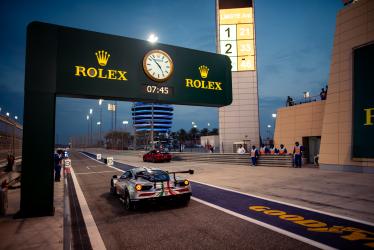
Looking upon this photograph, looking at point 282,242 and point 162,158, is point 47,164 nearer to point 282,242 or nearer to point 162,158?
point 282,242

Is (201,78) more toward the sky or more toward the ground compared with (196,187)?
more toward the sky

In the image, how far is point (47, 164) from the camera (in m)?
6.96

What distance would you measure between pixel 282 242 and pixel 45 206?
6146 mm

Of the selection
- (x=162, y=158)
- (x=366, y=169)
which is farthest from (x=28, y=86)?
(x=162, y=158)

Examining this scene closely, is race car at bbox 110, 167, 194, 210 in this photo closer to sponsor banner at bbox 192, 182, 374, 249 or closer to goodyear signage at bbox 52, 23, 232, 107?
sponsor banner at bbox 192, 182, 374, 249

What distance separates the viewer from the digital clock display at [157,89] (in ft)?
27.4

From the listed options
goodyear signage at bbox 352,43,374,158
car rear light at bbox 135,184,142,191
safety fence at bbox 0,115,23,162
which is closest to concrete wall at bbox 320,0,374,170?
goodyear signage at bbox 352,43,374,158

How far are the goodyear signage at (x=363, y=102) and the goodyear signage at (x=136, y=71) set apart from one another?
9630 millimetres

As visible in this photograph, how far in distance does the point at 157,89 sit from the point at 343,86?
514 inches

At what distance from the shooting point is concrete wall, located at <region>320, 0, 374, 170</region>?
1456cm

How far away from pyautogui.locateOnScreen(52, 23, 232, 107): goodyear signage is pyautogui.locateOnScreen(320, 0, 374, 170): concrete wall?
9.78 metres

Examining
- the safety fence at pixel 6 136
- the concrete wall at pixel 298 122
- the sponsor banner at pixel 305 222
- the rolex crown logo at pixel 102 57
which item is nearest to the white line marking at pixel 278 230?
the sponsor banner at pixel 305 222

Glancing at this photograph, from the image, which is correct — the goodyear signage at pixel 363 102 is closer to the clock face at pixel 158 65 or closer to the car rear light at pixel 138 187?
the clock face at pixel 158 65

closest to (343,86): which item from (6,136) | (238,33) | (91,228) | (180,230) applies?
(180,230)
